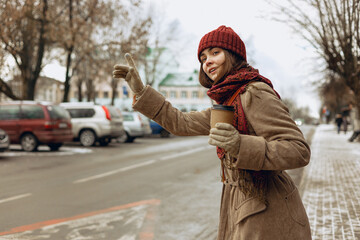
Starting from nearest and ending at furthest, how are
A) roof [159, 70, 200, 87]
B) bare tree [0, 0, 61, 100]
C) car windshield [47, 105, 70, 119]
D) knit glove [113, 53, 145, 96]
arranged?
knit glove [113, 53, 145, 96]
car windshield [47, 105, 70, 119]
bare tree [0, 0, 61, 100]
roof [159, 70, 200, 87]

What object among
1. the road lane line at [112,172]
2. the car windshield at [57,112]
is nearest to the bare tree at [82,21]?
the car windshield at [57,112]

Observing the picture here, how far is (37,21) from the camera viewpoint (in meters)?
20.5

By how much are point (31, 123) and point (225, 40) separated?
556 inches

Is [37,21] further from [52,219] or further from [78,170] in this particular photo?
[52,219]

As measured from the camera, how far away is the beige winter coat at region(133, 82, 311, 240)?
1.76 meters

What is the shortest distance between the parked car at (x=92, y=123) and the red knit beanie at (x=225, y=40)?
52.8 ft

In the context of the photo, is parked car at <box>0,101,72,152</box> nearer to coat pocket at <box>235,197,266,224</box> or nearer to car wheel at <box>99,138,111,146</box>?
car wheel at <box>99,138,111,146</box>

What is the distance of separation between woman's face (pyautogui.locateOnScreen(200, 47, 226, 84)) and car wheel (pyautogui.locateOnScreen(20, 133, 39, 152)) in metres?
Answer: 14.1

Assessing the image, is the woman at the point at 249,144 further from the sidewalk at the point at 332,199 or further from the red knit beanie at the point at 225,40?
the sidewalk at the point at 332,199

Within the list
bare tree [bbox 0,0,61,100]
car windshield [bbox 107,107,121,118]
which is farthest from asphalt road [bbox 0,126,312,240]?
bare tree [bbox 0,0,61,100]

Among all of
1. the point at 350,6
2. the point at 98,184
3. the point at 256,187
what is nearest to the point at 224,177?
the point at 256,187

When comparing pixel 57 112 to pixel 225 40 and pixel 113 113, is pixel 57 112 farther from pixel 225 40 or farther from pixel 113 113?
pixel 225 40

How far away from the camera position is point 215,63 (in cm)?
216

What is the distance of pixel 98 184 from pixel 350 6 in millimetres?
9747
